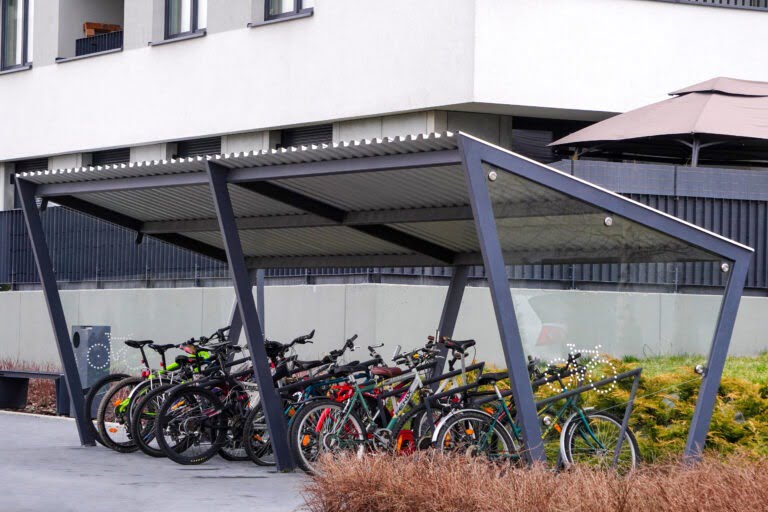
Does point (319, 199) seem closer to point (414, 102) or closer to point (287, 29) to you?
point (414, 102)

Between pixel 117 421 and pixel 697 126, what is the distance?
27.0ft

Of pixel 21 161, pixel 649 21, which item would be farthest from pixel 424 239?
pixel 21 161

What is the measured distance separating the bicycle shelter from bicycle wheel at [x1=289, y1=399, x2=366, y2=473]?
0.47 m

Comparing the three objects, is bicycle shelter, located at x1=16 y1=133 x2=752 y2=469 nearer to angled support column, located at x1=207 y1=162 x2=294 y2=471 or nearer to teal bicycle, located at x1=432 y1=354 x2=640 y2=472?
angled support column, located at x1=207 y1=162 x2=294 y2=471

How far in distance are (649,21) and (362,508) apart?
14.6 metres

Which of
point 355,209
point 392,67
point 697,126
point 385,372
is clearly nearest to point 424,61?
point 392,67

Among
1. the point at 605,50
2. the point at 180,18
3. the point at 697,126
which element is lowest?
the point at 697,126

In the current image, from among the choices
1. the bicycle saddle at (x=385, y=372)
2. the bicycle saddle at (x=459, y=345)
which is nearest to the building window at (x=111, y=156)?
the bicycle saddle at (x=385, y=372)

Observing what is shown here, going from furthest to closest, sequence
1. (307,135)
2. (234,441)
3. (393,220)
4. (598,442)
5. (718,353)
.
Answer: (307,135) → (234,441) → (393,220) → (598,442) → (718,353)

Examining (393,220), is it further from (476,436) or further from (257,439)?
(476,436)

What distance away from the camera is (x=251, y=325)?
12.2 meters

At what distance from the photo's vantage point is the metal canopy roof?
959 centimetres

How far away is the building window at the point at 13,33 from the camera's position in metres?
29.7

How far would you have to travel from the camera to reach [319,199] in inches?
483
